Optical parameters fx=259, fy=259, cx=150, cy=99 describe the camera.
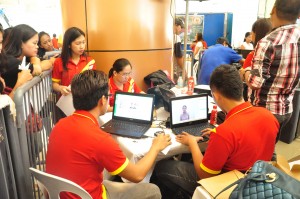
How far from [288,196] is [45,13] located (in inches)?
347

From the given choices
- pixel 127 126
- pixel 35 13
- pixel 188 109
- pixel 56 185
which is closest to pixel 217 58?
pixel 188 109

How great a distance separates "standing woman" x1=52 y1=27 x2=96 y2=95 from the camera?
8.05 feet

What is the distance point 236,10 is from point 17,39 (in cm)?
813

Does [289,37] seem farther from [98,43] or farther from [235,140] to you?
[98,43]

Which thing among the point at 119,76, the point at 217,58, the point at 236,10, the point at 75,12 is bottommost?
the point at 119,76

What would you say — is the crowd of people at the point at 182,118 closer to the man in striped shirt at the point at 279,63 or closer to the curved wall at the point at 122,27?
the man in striped shirt at the point at 279,63

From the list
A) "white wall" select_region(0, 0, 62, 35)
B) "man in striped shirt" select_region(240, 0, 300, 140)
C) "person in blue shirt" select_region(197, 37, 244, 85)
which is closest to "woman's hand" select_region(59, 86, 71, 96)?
"man in striped shirt" select_region(240, 0, 300, 140)

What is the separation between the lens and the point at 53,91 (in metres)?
2.61

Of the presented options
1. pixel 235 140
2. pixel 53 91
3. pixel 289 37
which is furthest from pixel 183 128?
pixel 53 91

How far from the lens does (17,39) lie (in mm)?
2074

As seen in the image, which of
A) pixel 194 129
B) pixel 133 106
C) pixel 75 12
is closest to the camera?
pixel 194 129

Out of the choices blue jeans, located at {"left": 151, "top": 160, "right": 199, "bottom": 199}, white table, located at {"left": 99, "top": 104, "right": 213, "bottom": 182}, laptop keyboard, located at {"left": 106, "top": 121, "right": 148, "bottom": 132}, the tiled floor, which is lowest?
the tiled floor

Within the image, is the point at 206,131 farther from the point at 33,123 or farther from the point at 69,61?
the point at 69,61

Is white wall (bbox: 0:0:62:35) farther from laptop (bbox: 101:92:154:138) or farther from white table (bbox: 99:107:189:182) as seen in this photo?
white table (bbox: 99:107:189:182)
